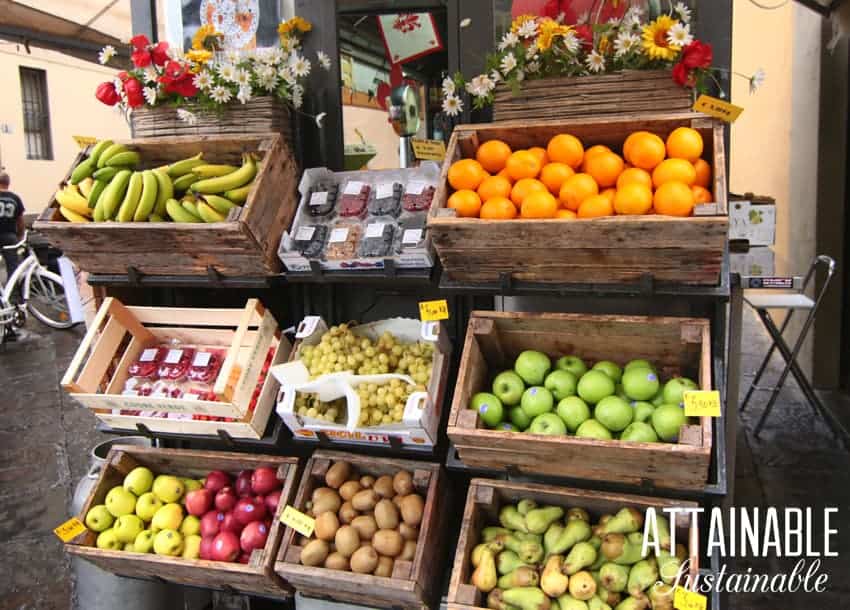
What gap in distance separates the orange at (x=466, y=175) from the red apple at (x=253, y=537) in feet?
4.35

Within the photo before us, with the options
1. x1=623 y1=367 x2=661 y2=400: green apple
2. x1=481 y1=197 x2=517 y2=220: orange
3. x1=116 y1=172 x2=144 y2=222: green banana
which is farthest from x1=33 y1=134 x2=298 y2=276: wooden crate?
x1=623 y1=367 x2=661 y2=400: green apple

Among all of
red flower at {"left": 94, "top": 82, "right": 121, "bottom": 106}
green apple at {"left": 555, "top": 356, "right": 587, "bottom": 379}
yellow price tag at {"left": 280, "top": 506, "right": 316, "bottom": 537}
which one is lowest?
yellow price tag at {"left": 280, "top": 506, "right": 316, "bottom": 537}

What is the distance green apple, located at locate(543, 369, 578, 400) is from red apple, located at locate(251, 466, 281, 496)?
1042 mm

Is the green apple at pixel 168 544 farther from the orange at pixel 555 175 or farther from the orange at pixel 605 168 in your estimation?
the orange at pixel 605 168

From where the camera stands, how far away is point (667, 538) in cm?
196

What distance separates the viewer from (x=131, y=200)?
226 centimetres

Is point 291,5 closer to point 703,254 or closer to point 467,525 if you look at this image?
point 703,254

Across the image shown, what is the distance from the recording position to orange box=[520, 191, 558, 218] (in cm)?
188

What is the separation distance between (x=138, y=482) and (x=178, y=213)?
3.42 ft

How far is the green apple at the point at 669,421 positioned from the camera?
6.19 feet

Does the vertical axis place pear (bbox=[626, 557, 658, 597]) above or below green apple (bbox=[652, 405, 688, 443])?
below

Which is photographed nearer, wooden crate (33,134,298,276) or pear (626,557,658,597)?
pear (626,557,658,597)

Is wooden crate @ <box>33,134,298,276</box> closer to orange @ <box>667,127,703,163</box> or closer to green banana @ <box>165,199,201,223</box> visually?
green banana @ <box>165,199,201,223</box>

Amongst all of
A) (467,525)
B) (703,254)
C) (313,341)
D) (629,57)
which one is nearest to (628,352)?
(703,254)
